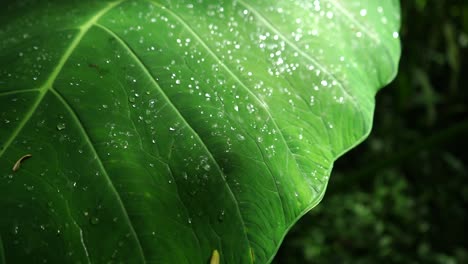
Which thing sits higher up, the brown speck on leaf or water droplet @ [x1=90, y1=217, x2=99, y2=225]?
the brown speck on leaf

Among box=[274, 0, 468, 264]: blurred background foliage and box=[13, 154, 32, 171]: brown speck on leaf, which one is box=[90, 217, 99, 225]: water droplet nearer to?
box=[13, 154, 32, 171]: brown speck on leaf

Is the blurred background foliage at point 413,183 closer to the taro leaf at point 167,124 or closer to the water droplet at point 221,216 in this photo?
the taro leaf at point 167,124

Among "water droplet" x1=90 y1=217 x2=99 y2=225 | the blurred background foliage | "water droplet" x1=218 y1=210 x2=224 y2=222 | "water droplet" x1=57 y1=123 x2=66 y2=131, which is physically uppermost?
"water droplet" x1=57 y1=123 x2=66 y2=131

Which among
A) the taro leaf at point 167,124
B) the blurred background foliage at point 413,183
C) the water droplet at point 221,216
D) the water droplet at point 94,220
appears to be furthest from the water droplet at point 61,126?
the blurred background foliage at point 413,183

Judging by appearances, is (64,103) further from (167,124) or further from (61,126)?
(167,124)

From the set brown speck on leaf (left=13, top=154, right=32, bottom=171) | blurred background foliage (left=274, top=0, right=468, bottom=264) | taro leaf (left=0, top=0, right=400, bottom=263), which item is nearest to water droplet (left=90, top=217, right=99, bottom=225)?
taro leaf (left=0, top=0, right=400, bottom=263)

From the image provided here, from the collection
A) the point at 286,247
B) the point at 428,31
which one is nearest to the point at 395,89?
the point at 428,31

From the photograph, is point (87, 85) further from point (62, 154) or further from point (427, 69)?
point (427, 69)
